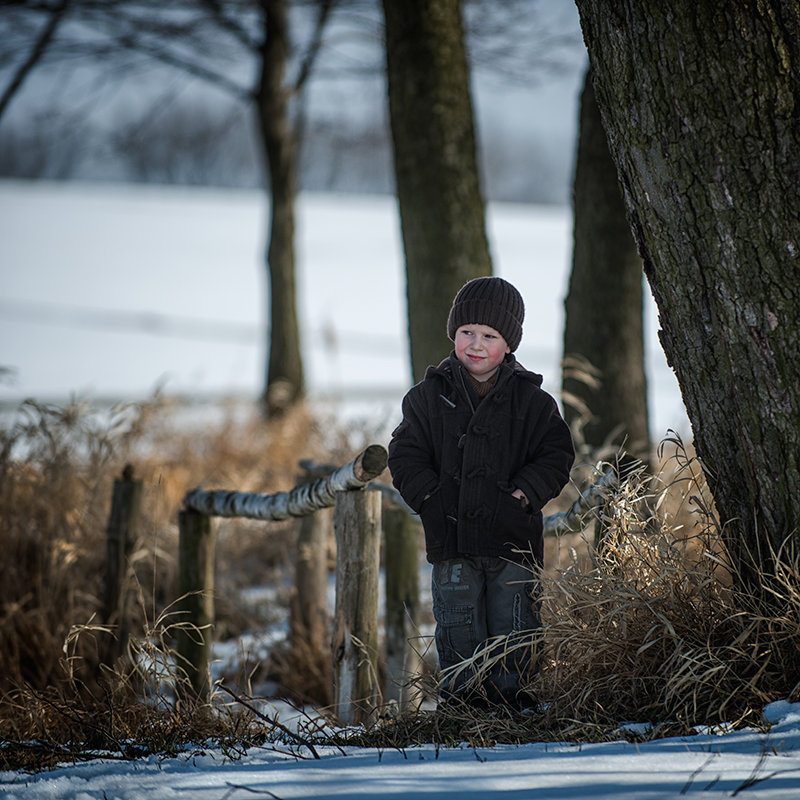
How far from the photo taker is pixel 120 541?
161 inches

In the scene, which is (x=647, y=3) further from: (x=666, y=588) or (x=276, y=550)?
(x=276, y=550)

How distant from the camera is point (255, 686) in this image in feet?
13.2

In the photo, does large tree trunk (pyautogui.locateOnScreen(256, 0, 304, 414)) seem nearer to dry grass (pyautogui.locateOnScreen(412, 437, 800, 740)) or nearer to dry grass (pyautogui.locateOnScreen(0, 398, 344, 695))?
dry grass (pyautogui.locateOnScreen(0, 398, 344, 695))

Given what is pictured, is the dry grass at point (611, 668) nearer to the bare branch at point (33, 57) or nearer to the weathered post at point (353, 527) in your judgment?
the weathered post at point (353, 527)

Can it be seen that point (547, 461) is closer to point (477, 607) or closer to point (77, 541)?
point (477, 607)

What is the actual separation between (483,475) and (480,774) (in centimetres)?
91

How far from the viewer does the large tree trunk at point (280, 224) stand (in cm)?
878

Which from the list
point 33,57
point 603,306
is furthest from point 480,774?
point 33,57

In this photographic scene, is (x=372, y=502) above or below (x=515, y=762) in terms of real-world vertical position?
above

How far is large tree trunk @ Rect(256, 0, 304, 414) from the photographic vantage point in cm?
878

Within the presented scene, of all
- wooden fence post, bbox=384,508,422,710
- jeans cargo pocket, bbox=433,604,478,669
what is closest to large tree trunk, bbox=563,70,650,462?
wooden fence post, bbox=384,508,422,710

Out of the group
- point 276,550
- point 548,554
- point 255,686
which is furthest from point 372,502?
point 276,550

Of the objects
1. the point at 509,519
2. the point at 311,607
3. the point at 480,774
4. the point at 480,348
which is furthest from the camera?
the point at 311,607

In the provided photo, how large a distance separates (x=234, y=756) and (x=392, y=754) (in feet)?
1.32
